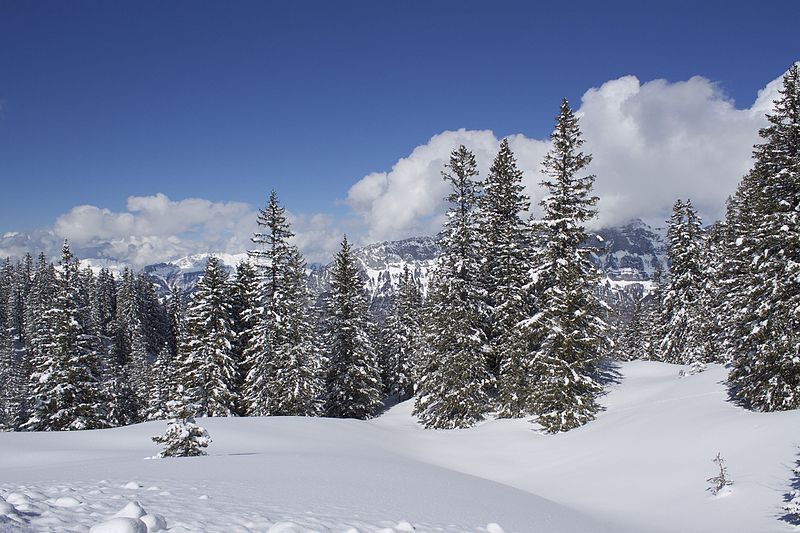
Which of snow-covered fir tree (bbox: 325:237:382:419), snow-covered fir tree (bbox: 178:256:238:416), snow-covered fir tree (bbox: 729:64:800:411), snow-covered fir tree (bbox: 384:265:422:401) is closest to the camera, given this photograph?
snow-covered fir tree (bbox: 729:64:800:411)

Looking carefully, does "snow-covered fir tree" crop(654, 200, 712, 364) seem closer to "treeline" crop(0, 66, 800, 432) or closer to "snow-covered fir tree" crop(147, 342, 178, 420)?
"treeline" crop(0, 66, 800, 432)

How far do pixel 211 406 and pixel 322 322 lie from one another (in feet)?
35.9

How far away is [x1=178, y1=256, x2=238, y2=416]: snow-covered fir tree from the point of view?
93.0ft

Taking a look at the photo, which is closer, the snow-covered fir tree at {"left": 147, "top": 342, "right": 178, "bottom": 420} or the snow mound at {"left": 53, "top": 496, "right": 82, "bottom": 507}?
the snow mound at {"left": 53, "top": 496, "right": 82, "bottom": 507}

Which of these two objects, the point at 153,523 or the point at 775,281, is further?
the point at 775,281

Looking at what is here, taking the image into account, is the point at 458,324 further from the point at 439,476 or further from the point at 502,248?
the point at 439,476

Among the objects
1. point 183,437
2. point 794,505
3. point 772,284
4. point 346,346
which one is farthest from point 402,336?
point 794,505

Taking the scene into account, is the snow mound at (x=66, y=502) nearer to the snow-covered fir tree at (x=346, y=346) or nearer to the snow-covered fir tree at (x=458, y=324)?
the snow-covered fir tree at (x=458, y=324)

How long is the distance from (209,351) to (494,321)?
61.2 feet

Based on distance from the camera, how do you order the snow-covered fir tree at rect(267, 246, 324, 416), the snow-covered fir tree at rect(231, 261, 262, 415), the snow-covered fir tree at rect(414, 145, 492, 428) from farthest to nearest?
the snow-covered fir tree at rect(231, 261, 262, 415) < the snow-covered fir tree at rect(267, 246, 324, 416) < the snow-covered fir tree at rect(414, 145, 492, 428)

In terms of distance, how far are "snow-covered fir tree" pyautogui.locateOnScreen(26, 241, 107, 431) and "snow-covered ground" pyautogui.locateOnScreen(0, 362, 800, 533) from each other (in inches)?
455

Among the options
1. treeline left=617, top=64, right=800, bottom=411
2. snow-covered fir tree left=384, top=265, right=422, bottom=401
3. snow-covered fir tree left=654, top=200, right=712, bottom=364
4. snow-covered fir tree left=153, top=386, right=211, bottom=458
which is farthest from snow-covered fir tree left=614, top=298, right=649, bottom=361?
snow-covered fir tree left=153, top=386, right=211, bottom=458

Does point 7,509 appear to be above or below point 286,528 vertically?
above

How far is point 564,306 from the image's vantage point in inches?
784
